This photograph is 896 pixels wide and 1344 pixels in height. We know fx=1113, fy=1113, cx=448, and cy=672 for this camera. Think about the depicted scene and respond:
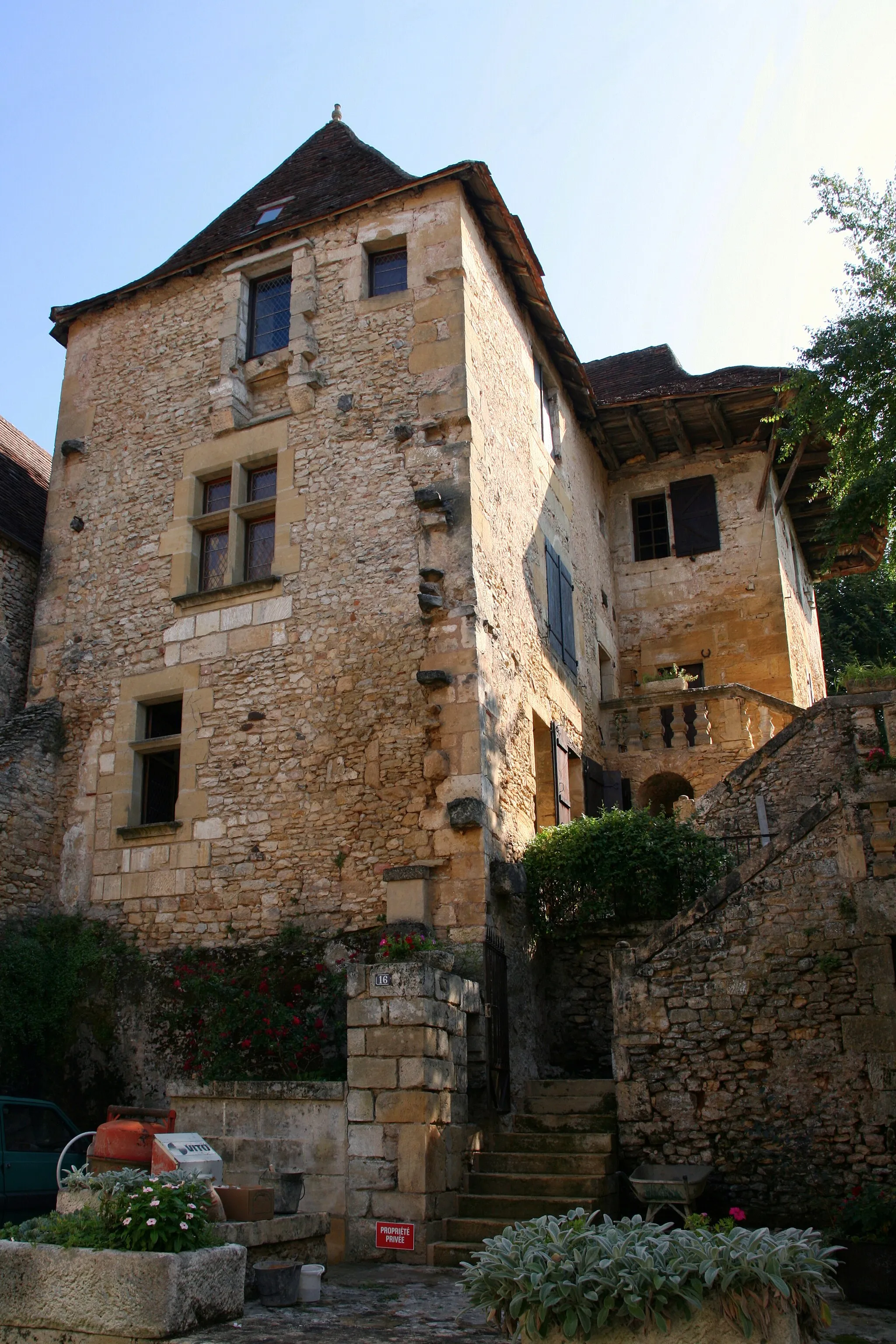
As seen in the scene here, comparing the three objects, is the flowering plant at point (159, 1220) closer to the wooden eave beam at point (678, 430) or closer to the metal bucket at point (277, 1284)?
the metal bucket at point (277, 1284)

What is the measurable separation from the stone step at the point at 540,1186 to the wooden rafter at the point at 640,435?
10.0 m

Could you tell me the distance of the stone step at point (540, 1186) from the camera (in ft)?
23.1

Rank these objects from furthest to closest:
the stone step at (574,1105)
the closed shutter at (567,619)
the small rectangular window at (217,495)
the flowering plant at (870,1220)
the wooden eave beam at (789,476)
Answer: the wooden eave beam at (789,476) → the closed shutter at (567,619) → the small rectangular window at (217,495) → the stone step at (574,1105) → the flowering plant at (870,1220)

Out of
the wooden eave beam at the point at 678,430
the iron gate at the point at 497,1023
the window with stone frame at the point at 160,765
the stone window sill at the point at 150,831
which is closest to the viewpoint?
the iron gate at the point at 497,1023

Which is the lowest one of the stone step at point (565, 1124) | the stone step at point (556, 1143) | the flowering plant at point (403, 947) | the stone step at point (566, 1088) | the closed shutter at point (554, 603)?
the stone step at point (556, 1143)

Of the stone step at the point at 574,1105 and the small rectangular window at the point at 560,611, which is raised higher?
the small rectangular window at the point at 560,611

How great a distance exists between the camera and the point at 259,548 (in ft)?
36.0

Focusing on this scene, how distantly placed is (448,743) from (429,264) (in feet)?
15.9

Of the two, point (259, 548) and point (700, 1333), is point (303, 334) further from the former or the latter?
point (700, 1333)

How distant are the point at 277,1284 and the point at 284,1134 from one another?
1733 mm

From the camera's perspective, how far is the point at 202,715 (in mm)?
10289

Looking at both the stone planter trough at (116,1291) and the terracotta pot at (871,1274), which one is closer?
the stone planter trough at (116,1291)

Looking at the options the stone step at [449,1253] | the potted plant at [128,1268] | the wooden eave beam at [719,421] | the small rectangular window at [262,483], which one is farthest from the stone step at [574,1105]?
the wooden eave beam at [719,421]

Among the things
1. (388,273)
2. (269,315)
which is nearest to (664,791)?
(388,273)
